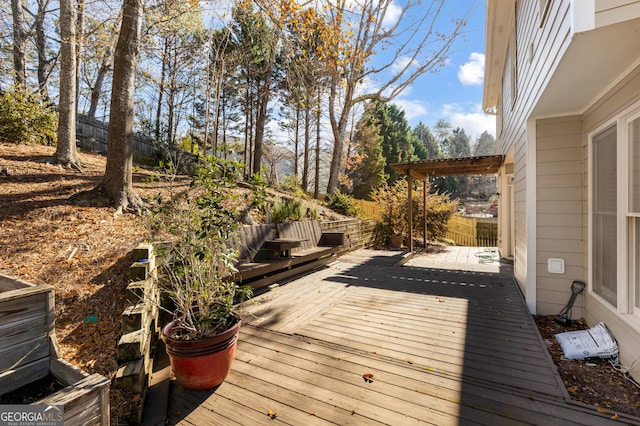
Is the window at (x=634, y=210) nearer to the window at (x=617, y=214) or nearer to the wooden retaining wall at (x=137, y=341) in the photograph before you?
the window at (x=617, y=214)

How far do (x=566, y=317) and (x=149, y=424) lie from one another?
4311mm

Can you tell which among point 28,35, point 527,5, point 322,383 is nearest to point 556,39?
point 527,5

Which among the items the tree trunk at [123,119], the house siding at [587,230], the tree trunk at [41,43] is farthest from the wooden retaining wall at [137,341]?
the tree trunk at [41,43]

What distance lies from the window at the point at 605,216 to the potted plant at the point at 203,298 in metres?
3.40

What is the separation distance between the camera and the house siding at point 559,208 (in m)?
3.50

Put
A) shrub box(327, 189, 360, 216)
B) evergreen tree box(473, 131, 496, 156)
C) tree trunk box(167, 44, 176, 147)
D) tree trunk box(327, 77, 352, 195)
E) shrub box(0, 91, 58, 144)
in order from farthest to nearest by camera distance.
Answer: evergreen tree box(473, 131, 496, 156) < tree trunk box(167, 44, 176, 147) < tree trunk box(327, 77, 352, 195) < shrub box(327, 189, 360, 216) < shrub box(0, 91, 58, 144)

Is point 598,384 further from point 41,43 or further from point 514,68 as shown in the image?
point 41,43

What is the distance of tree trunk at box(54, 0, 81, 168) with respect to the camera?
577cm

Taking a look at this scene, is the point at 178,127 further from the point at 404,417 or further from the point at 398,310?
the point at 404,417

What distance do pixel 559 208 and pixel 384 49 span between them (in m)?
9.18

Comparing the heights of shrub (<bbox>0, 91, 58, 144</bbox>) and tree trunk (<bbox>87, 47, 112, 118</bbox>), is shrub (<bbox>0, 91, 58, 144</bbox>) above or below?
below

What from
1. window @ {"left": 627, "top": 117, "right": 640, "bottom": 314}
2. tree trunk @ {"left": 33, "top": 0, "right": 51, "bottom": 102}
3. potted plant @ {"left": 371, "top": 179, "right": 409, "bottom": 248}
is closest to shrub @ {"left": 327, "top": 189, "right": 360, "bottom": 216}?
potted plant @ {"left": 371, "top": 179, "right": 409, "bottom": 248}

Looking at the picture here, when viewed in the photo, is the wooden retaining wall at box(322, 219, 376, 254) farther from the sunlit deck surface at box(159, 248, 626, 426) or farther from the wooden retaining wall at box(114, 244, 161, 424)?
the wooden retaining wall at box(114, 244, 161, 424)

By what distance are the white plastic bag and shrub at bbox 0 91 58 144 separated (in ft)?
35.2
